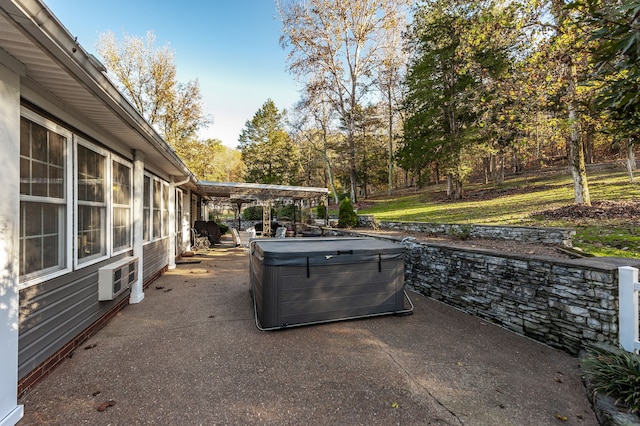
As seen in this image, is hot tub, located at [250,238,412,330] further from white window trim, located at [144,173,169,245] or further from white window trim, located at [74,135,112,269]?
white window trim, located at [144,173,169,245]

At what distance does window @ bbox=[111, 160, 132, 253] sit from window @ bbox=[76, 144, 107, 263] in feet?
0.95

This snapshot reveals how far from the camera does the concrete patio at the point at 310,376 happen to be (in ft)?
7.29

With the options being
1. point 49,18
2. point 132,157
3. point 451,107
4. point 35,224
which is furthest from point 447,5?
point 35,224

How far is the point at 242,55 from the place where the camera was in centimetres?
1272

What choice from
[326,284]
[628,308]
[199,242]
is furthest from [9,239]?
[199,242]

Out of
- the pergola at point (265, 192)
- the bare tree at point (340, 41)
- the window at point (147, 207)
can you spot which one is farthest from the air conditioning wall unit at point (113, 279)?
the bare tree at point (340, 41)

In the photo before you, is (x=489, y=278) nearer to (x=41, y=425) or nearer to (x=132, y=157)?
(x=41, y=425)

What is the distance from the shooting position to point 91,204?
365 cm

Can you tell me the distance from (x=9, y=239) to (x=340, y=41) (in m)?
18.5

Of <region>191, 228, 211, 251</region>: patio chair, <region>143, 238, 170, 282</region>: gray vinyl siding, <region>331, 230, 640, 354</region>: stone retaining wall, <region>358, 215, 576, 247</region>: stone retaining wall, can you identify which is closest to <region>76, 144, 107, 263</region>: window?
<region>143, 238, 170, 282</region>: gray vinyl siding

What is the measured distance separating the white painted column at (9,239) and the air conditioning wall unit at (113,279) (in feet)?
5.17

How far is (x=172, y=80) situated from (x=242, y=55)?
23.3ft

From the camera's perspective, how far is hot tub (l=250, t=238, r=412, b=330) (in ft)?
12.2

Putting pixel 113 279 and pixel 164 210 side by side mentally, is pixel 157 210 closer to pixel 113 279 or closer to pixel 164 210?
pixel 164 210
